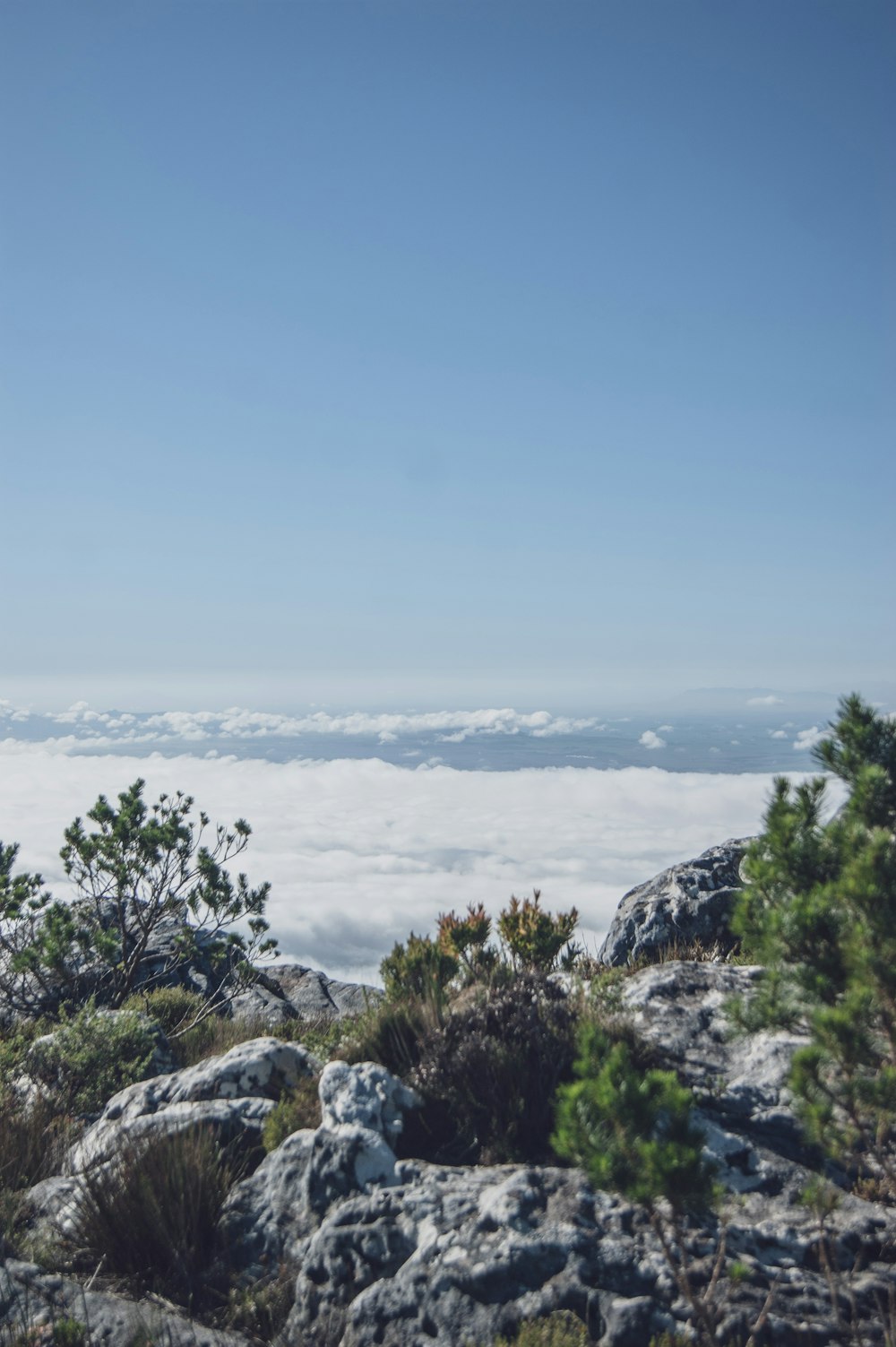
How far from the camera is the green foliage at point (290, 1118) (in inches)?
272

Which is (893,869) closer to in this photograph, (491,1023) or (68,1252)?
(491,1023)

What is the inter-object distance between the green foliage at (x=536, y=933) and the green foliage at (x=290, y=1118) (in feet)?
11.2

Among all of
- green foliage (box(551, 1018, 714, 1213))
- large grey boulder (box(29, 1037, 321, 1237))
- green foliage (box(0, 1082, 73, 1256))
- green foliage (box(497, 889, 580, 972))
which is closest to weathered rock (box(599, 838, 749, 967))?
green foliage (box(497, 889, 580, 972))

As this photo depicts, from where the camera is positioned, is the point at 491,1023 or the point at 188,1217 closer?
the point at 188,1217

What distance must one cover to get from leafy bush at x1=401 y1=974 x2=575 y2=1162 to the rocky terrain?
25 centimetres

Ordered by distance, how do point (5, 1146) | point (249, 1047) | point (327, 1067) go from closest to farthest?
point (327, 1067), point (5, 1146), point (249, 1047)

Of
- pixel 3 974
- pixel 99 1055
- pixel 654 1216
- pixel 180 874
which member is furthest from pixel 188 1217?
pixel 3 974

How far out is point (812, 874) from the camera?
4.39m

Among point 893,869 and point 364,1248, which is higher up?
point 893,869

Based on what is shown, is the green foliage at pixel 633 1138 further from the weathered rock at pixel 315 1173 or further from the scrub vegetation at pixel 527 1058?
the weathered rock at pixel 315 1173

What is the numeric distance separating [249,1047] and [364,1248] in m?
3.64

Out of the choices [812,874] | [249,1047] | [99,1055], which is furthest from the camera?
[99,1055]

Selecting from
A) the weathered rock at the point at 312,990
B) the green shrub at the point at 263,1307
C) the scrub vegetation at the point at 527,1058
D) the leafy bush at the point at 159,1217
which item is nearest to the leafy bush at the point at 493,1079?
the scrub vegetation at the point at 527,1058

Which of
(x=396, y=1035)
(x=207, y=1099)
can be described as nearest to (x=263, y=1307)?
(x=396, y=1035)
